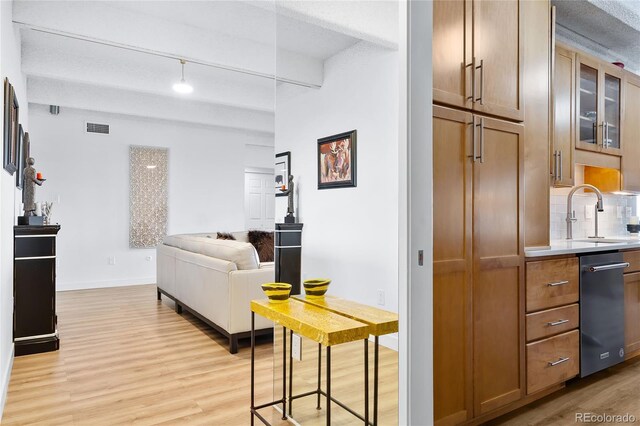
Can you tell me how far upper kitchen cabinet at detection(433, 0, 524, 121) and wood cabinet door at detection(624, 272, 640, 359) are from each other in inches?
60.6

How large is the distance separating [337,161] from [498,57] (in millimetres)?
973

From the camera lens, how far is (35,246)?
10.7ft

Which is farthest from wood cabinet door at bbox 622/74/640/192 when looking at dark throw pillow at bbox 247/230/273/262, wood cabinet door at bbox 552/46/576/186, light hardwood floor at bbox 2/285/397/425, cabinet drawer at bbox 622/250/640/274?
dark throw pillow at bbox 247/230/273/262

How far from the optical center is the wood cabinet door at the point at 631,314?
2.77 meters

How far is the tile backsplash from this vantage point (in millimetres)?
3518

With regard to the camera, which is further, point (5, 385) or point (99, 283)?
point (99, 283)

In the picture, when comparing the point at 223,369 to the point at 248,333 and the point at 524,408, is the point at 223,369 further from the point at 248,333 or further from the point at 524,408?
the point at 524,408

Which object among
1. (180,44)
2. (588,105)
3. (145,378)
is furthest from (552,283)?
(180,44)

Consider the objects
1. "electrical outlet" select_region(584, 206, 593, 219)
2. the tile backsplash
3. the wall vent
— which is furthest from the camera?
the wall vent

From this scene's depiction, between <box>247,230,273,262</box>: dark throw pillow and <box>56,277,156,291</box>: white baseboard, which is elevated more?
<box>247,230,273,262</box>: dark throw pillow

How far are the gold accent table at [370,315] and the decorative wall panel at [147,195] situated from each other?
520cm

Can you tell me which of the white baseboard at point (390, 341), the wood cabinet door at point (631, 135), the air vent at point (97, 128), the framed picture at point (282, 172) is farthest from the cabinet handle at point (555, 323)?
the air vent at point (97, 128)

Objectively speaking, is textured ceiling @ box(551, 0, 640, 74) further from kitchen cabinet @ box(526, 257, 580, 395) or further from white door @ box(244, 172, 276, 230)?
white door @ box(244, 172, 276, 230)

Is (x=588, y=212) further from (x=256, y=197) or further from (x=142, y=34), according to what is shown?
(x=256, y=197)
